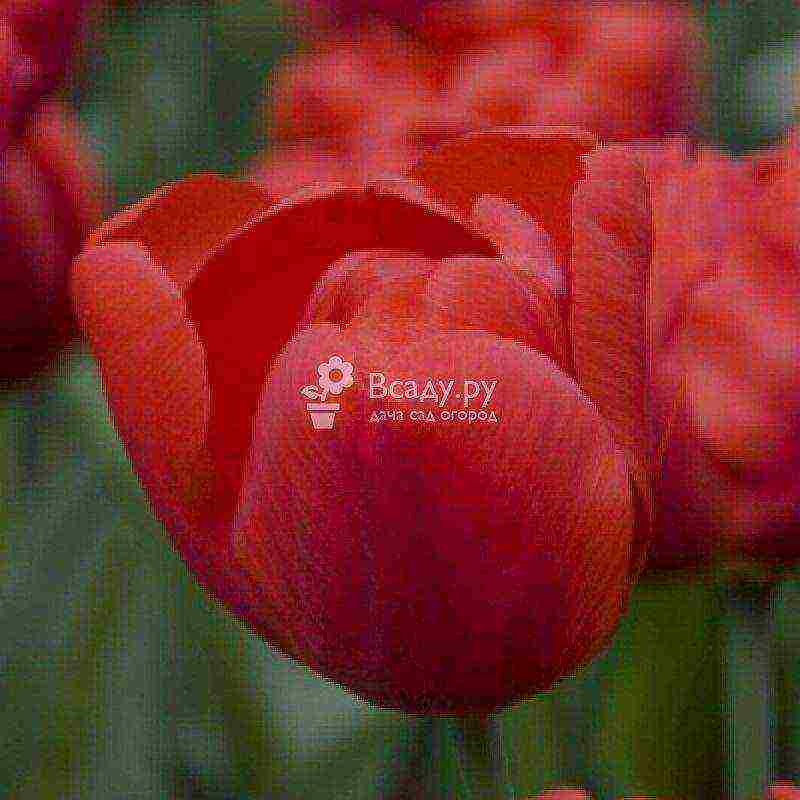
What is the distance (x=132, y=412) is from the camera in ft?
0.50

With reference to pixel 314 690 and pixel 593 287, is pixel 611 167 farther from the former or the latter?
pixel 314 690

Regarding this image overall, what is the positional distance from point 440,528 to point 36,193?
9cm

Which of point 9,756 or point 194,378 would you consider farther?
point 9,756

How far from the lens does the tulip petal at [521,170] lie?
156mm

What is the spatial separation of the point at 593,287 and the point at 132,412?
53 mm

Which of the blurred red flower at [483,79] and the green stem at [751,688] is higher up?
the blurred red flower at [483,79]

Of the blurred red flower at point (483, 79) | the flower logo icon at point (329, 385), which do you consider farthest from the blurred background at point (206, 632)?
the flower logo icon at point (329, 385)

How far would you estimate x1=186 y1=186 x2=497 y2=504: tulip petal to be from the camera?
16 centimetres

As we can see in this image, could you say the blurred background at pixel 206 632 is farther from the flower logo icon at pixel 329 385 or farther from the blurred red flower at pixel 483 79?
the flower logo icon at pixel 329 385

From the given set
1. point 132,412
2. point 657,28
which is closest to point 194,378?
point 132,412

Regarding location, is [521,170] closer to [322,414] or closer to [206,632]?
[322,414]

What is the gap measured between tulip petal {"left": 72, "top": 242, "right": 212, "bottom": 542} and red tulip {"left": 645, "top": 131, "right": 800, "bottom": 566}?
0.06 meters

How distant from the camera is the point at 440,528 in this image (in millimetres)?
142

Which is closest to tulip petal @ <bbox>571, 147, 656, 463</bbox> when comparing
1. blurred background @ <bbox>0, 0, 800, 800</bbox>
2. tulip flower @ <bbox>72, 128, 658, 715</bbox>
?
tulip flower @ <bbox>72, 128, 658, 715</bbox>
